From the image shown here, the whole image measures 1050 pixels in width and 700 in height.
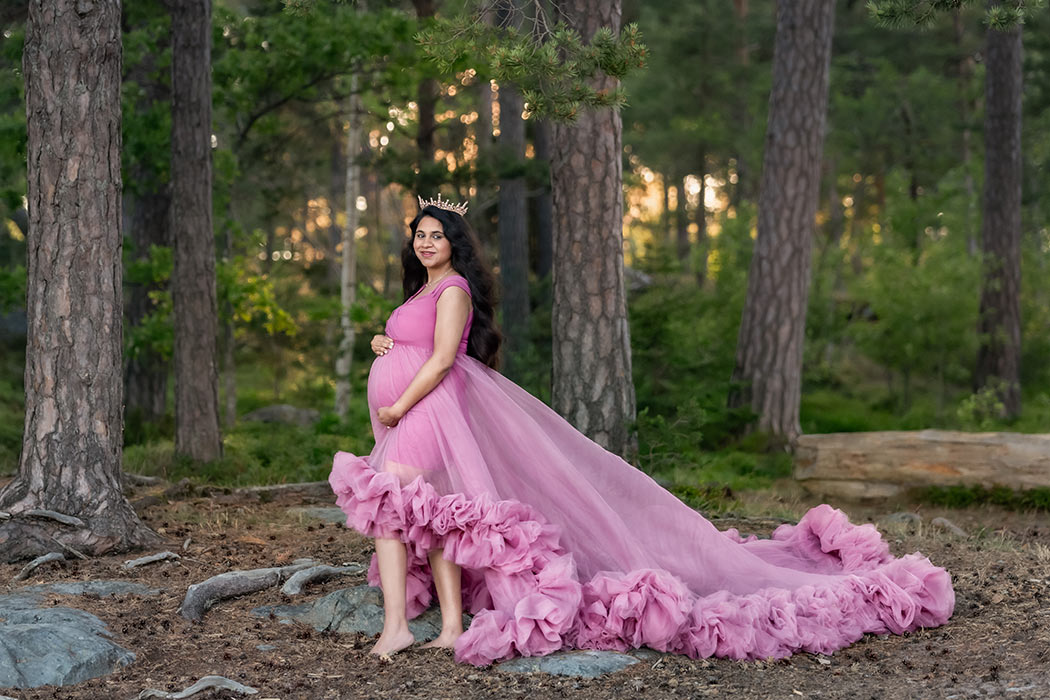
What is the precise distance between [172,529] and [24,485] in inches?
42.5

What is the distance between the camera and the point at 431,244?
5.07 meters

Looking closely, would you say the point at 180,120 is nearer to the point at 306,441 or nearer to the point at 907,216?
the point at 306,441

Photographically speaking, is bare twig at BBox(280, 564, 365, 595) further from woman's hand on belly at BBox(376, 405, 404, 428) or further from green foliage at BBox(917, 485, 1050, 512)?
green foliage at BBox(917, 485, 1050, 512)

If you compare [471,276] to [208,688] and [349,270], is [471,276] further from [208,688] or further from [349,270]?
[349,270]

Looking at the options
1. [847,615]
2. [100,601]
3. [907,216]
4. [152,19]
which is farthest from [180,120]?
[907,216]

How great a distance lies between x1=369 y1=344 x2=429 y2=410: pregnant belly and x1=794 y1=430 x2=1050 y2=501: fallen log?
17.0ft

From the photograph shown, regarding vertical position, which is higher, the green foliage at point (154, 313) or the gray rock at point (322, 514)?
the green foliage at point (154, 313)

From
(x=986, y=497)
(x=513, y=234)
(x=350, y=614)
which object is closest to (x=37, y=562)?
(x=350, y=614)

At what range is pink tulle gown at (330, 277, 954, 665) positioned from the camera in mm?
4766

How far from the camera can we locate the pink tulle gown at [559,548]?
4766 millimetres

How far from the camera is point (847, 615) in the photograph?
5.13 metres

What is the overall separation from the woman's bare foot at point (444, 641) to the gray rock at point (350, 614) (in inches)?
5.2

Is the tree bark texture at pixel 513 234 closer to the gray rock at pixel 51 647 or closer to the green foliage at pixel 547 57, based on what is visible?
the green foliage at pixel 547 57

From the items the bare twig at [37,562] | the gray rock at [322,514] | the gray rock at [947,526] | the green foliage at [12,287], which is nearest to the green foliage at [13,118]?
the green foliage at [12,287]
